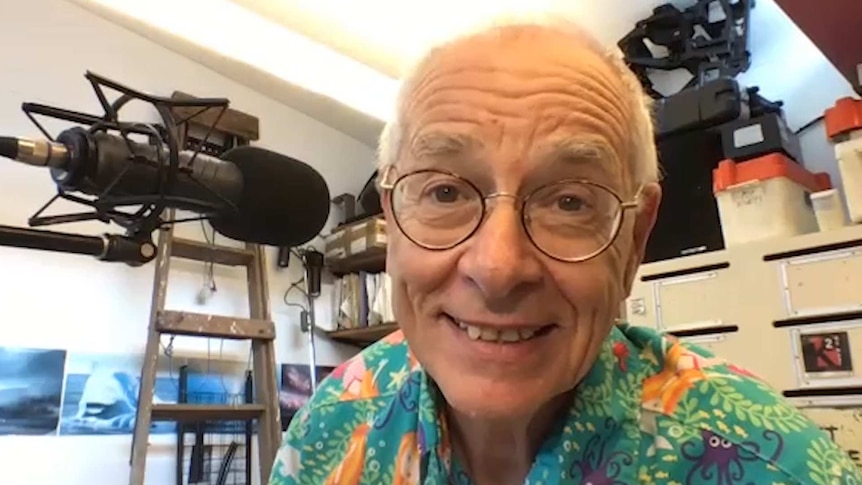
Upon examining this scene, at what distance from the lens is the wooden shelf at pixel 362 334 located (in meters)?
2.68

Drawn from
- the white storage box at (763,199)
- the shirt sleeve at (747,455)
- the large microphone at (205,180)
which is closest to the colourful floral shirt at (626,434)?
the shirt sleeve at (747,455)

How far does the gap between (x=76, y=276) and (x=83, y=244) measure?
1324 millimetres

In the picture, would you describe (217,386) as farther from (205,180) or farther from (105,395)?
(205,180)

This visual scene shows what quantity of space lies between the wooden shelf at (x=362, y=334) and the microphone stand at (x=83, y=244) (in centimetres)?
150

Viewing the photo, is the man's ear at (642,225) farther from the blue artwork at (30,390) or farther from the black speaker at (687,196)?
the blue artwork at (30,390)

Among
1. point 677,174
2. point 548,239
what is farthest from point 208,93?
point 548,239

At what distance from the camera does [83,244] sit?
110cm

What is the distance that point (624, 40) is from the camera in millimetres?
2293

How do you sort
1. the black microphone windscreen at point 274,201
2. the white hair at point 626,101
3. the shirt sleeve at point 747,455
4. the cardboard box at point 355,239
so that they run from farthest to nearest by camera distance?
the cardboard box at point 355,239 → the black microphone windscreen at point 274,201 → the white hair at point 626,101 → the shirt sleeve at point 747,455

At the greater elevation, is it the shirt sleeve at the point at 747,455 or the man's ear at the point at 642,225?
the man's ear at the point at 642,225

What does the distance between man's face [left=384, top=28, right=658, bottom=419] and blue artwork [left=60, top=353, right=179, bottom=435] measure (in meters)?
1.85

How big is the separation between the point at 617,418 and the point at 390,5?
194cm

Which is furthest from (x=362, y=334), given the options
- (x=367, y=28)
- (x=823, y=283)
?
(x=823, y=283)

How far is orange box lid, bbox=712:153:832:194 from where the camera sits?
1.64 metres
